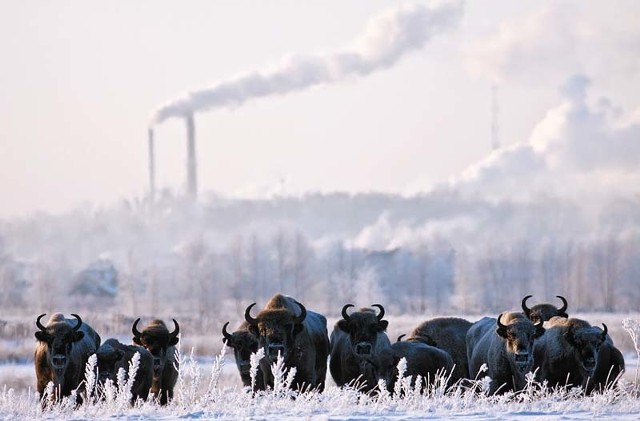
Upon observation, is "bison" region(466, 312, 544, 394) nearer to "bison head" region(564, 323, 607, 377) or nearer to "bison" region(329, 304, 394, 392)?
"bison head" region(564, 323, 607, 377)

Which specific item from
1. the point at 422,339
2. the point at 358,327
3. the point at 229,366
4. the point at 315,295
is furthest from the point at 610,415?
the point at 315,295

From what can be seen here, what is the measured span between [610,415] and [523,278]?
10712cm

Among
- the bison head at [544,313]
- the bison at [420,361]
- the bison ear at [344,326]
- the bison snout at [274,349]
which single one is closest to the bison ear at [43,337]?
the bison snout at [274,349]

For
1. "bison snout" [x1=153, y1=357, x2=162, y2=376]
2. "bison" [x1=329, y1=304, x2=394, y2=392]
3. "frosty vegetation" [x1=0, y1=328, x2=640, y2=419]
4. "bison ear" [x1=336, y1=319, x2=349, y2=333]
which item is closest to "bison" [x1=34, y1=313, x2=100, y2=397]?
"bison snout" [x1=153, y1=357, x2=162, y2=376]

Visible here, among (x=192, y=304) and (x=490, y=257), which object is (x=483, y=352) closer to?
(x=192, y=304)

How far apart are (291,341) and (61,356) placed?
3.59m

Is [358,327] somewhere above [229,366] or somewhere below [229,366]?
above

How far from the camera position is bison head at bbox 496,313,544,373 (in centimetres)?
2123

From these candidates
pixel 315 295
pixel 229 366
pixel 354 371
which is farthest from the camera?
pixel 315 295

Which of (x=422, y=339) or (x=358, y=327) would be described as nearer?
(x=358, y=327)

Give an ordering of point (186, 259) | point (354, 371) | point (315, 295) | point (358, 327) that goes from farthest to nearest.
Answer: point (186, 259)
point (315, 295)
point (354, 371)
point (358, 327)

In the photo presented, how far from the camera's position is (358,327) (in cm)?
2266

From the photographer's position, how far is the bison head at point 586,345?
2191 cm

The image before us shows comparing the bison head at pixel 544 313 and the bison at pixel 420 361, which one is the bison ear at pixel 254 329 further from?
the bison head at pixel 544 313
